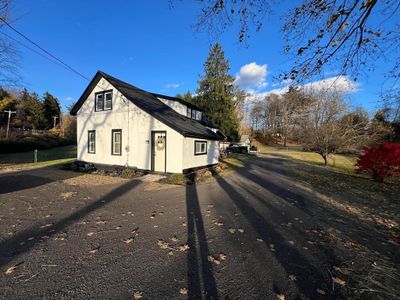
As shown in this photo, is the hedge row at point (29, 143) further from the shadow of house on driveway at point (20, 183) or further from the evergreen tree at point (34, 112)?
the shadow of house on driveway at point (20, 183)

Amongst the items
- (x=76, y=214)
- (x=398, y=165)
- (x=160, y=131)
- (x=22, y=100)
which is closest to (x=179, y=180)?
(x=160, y=131)

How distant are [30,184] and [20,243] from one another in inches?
266

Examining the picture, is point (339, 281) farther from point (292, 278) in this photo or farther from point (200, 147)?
point (200, 147)

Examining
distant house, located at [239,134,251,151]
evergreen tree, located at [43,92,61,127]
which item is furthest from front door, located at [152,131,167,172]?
evergreen tree, located at [43,92,61,127]

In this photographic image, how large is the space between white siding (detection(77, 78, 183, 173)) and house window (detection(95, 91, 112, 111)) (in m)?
0.31

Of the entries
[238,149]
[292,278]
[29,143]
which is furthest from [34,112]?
[292,278]

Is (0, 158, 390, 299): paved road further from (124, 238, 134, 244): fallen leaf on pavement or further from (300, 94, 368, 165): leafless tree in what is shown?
(300, 94, 368, 165): leafless tree

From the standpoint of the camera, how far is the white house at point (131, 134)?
12523mm

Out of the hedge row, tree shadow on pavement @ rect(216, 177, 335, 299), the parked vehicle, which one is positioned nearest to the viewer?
tree shadow on pavement @ rect(216, 177, 335, 299)

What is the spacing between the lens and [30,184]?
9.49 meters

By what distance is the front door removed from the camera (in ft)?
41.8

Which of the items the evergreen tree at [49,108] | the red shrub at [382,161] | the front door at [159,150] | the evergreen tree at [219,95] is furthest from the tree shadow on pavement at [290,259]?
the evergreen tree at [49,108]

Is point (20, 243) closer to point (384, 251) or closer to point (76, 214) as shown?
point (76, 214)

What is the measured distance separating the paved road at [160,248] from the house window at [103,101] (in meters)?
8.52
